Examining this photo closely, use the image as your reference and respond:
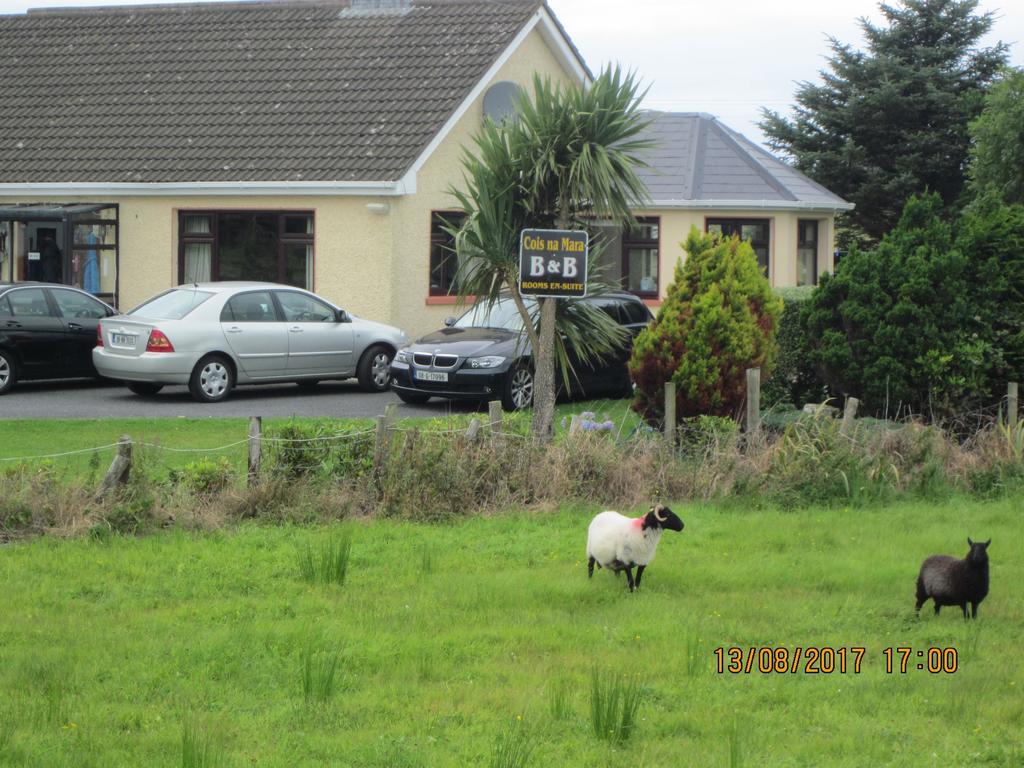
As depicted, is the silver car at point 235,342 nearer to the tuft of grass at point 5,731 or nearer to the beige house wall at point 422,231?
the beige house wall at point 422,231

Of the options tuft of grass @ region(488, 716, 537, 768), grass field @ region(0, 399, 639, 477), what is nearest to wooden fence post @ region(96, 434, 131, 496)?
grass field @ region(0, 399, 639, 477)

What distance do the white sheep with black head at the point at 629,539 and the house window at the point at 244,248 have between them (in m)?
17.2

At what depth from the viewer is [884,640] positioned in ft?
26.5

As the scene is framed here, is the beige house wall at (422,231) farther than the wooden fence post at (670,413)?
Yes

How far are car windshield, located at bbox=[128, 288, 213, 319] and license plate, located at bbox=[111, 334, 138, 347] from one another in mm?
524

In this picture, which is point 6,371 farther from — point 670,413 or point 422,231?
point 670,413

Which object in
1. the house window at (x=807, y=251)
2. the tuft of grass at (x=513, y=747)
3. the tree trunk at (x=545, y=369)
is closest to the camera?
the tuft of grass at (x=513, y=747)

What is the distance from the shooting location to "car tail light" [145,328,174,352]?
1906 centimetres

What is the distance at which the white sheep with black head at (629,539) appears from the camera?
8.91 m

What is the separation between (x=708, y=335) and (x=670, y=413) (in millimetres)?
1532

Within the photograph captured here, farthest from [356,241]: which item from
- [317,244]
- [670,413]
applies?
[670,413]

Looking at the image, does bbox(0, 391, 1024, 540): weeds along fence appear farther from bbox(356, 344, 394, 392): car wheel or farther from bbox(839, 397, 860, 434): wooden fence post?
bbox(356, 344, 394, 392): car wheel

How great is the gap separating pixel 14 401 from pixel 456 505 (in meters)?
9.66

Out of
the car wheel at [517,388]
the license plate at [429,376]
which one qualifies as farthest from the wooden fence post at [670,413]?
the license plate at [429,376]
